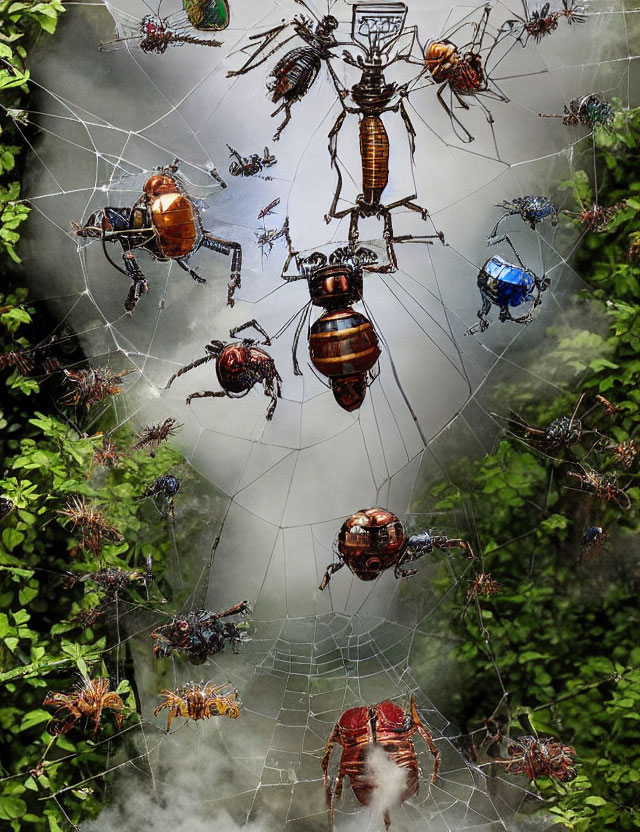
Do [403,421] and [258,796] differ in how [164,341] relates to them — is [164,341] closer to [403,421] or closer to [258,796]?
→ [403,421]

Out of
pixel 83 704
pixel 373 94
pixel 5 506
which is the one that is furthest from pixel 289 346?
pixel 83 704

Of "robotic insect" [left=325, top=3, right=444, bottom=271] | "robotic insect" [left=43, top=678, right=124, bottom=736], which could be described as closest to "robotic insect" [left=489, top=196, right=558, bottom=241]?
"robotic insect" [left=325, top=3, right=444, bottom=271]

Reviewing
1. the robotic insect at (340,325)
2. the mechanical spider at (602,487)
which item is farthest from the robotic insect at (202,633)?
the mechanical spider at (602,487)

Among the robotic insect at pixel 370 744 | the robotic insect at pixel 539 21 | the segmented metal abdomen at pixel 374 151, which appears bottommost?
the robotic insect at pixel 370 744

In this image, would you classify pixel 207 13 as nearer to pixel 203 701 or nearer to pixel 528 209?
pixel 528 209

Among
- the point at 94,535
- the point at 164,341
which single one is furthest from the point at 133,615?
the point at 164,341

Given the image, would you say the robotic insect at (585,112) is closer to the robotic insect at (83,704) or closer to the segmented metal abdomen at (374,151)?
the segmented metal abdomen at (374,151)
